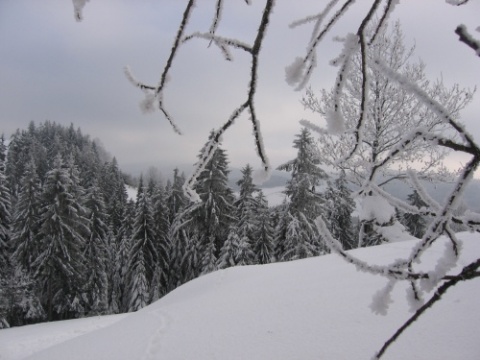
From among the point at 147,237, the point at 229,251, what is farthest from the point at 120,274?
the point at 229,251

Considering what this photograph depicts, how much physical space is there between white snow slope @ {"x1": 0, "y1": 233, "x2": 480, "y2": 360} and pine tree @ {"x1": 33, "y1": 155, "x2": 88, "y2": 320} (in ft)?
72.9

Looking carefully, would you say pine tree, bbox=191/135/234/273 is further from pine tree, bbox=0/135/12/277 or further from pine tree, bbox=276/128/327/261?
pine tree, bbox=0/135/12/277

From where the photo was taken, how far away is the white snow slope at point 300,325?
9.39 feet

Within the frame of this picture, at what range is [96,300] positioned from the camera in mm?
27375

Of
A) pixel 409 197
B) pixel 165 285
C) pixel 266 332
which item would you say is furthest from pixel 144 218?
pixel 266 332

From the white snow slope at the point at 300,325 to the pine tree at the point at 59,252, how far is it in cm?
2222

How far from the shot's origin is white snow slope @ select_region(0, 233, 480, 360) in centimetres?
286

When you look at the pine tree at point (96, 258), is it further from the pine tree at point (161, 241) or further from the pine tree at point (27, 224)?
the pine tree at point (161, 241)

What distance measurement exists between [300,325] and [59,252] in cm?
2533

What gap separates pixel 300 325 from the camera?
12.0 ft

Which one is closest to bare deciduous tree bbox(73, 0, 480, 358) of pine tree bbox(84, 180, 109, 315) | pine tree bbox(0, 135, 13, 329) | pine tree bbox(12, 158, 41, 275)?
pine tree bbox(84, 180, 109, 315)

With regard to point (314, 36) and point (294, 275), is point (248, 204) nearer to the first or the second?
point (294, 275)

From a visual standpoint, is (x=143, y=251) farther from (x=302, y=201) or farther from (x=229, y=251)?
(x=302, y=201)

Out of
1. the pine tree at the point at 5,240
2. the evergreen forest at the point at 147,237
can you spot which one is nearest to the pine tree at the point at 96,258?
the evergreen forest at the point at 147,237
